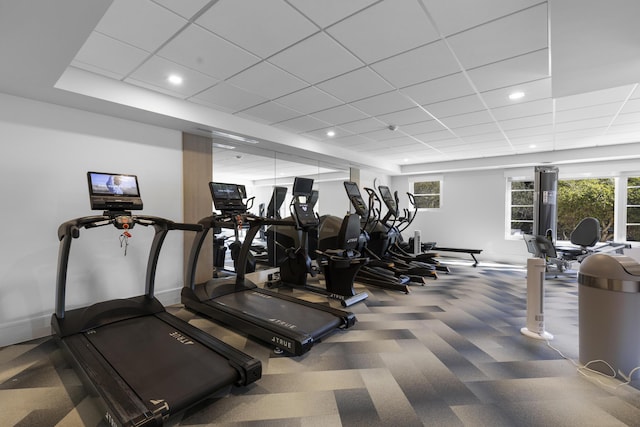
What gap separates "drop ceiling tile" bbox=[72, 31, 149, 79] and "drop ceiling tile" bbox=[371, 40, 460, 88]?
2274 millimetres

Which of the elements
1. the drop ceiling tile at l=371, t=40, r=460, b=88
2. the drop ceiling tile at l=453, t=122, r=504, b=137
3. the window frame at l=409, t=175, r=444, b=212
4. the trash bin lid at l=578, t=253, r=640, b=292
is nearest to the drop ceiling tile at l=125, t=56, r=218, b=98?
the drop ceiling tile at l=371, t=40, r=460, b=88

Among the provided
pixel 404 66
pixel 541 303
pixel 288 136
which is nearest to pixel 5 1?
pixel 404 66

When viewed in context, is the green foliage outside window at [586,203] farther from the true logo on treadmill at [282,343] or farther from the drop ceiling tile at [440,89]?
the true logo on treadmill at [282,343]

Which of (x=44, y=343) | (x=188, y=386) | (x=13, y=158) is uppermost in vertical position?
(x=13, y=158)

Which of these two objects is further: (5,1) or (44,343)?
(44,343)

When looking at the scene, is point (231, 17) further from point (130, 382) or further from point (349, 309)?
point (349, 309)

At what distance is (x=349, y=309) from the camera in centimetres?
399

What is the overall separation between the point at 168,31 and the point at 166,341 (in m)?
2.59

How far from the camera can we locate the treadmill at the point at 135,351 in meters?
1.83

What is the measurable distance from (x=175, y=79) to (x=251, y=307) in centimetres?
269

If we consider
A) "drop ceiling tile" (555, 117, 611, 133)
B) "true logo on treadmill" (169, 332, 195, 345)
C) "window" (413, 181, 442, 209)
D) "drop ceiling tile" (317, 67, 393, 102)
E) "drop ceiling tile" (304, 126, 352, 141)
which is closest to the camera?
"true logo on treadmill" (169, 332, 195, 345)

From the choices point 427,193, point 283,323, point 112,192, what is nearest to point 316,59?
point 112,192

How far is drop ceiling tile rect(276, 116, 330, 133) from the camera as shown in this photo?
15.6 ft

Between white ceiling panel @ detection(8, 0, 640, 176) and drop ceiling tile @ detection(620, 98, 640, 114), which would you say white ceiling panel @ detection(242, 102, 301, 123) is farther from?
drop ceiling tile @ detection(620, 98, 640, 114)
